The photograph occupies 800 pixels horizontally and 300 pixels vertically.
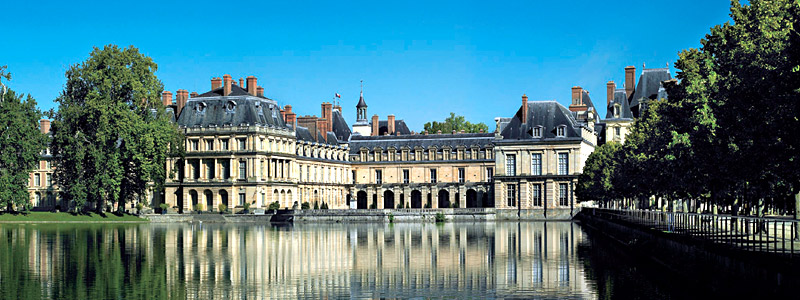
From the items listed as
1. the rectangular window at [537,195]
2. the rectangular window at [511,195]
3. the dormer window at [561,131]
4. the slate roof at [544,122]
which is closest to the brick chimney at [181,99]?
the slate roof at [544,122]

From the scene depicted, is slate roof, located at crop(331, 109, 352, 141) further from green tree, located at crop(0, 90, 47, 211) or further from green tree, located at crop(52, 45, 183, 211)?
green tree, located at crop(0, 90, 47, 211)

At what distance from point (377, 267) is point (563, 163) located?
200 ft

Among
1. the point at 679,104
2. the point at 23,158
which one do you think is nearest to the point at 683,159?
the point at 679,104

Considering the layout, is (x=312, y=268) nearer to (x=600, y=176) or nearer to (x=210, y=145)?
(x=600, y=176)

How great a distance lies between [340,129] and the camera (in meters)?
112

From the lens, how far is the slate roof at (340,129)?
110688 millimetres

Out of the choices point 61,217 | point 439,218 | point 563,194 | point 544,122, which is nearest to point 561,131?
point 544,122

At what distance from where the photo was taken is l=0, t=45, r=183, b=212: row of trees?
68.9m

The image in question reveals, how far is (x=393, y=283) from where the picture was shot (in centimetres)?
2658

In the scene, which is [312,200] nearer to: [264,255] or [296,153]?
[296,153]

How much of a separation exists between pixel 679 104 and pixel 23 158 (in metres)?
48.0

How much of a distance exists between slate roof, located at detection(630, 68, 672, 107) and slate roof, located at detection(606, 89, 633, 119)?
0.69 metres

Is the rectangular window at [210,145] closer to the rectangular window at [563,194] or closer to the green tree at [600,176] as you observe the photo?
the rectangular window at [563,194]

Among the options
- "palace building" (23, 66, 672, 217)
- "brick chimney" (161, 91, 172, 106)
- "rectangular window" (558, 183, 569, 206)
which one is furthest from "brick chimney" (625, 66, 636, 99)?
"brick chimney" (161, 91, 172, 106)
